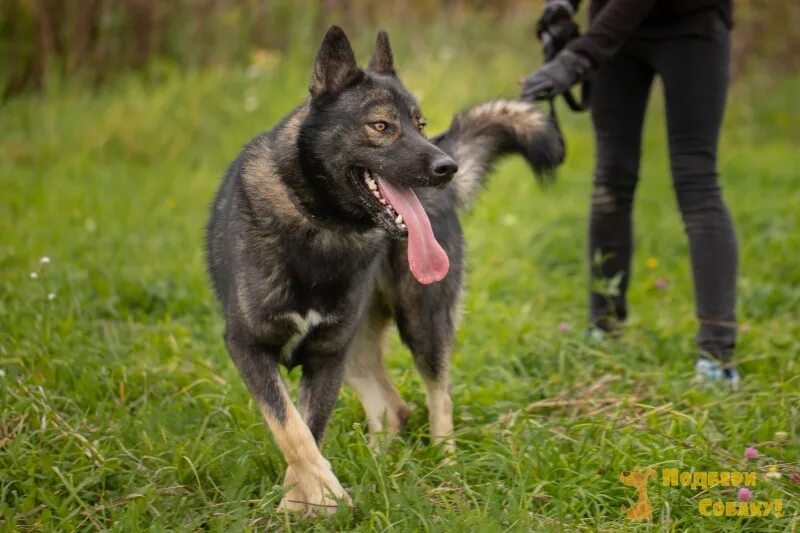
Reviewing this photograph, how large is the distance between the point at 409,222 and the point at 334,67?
0.57 m

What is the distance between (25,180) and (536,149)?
5.00m

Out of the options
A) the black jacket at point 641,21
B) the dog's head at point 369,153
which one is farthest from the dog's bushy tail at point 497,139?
the dog's head at point 369,153

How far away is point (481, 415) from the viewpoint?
3.38 metres

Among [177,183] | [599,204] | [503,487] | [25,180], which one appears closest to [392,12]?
[177,183]

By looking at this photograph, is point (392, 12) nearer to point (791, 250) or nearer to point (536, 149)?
point (791, 250)

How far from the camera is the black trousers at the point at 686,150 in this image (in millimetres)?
3686

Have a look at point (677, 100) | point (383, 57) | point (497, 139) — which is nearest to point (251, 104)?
point (497, 139)

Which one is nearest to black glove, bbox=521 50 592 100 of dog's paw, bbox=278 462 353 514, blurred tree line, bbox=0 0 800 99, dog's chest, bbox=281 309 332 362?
dog's chest, bbox=281 309 332 362

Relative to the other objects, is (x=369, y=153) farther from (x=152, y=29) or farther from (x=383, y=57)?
(x=152, y=29)

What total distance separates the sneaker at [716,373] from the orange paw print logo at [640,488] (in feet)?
3.47

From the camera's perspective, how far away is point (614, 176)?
4098 mm

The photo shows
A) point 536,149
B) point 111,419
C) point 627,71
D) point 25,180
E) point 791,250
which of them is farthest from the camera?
point 25,180

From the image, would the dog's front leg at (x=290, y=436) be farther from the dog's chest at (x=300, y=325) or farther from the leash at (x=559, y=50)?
the leash at (x=559, y=50)

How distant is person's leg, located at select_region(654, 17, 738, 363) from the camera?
12.1 ft
